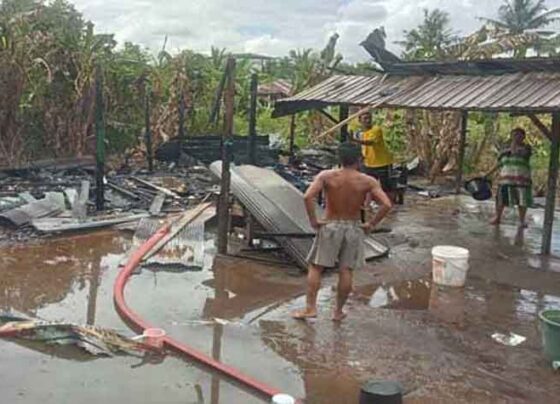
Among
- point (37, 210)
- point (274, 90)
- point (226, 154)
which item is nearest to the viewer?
point (226, 154)


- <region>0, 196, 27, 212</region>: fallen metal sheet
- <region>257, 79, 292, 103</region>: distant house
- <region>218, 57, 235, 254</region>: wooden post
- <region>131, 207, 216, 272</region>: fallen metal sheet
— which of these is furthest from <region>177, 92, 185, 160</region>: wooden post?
<region>218, 57, 235, 254</region>: wooden post

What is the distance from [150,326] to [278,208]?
3.42 meters

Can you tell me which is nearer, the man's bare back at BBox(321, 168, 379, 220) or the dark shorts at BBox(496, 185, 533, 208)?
the man's bare back at BBox(321, 168, 379, 220)

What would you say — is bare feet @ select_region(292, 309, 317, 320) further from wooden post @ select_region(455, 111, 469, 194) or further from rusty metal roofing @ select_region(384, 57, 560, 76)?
wooden post @ select_region(455, 111, 469, 194)

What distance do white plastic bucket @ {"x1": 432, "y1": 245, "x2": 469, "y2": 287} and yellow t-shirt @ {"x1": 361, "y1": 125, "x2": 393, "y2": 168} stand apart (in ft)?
12.7

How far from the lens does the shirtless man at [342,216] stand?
641 cm

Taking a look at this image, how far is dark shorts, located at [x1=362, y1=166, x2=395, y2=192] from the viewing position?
1177 cm

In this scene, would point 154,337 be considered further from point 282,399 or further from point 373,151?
point 373,151

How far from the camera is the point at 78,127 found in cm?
1628

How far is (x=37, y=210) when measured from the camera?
416 inches

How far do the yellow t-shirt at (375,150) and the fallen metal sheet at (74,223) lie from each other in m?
4.06

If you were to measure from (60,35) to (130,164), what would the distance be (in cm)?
357

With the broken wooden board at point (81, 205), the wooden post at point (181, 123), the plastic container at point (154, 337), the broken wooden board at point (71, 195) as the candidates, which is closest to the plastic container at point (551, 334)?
the plastic container at point (154, 337)

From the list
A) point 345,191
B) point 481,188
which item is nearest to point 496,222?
point 481,188
